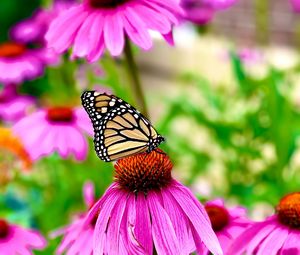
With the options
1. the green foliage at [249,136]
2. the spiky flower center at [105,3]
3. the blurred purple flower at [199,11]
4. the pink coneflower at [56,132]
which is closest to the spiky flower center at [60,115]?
the pink coneflower at [56,132]

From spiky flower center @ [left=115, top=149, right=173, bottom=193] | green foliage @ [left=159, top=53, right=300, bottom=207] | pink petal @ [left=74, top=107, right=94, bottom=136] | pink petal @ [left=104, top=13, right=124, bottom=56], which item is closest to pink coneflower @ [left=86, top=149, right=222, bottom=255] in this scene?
spiky flower center @ [left=115, top=149, right=173, bottom=193]

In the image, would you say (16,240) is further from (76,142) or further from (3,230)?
(76,142)

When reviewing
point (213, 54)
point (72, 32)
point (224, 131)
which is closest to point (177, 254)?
point (72, 32)

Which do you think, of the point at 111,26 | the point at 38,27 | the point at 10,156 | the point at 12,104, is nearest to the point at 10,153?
the point at 10,156

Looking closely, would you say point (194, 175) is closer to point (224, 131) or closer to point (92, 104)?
point (224, 131)

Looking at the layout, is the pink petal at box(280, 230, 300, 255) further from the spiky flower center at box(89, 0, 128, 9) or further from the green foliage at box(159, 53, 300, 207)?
the green foliage at box(159, 53, 300, 207)
